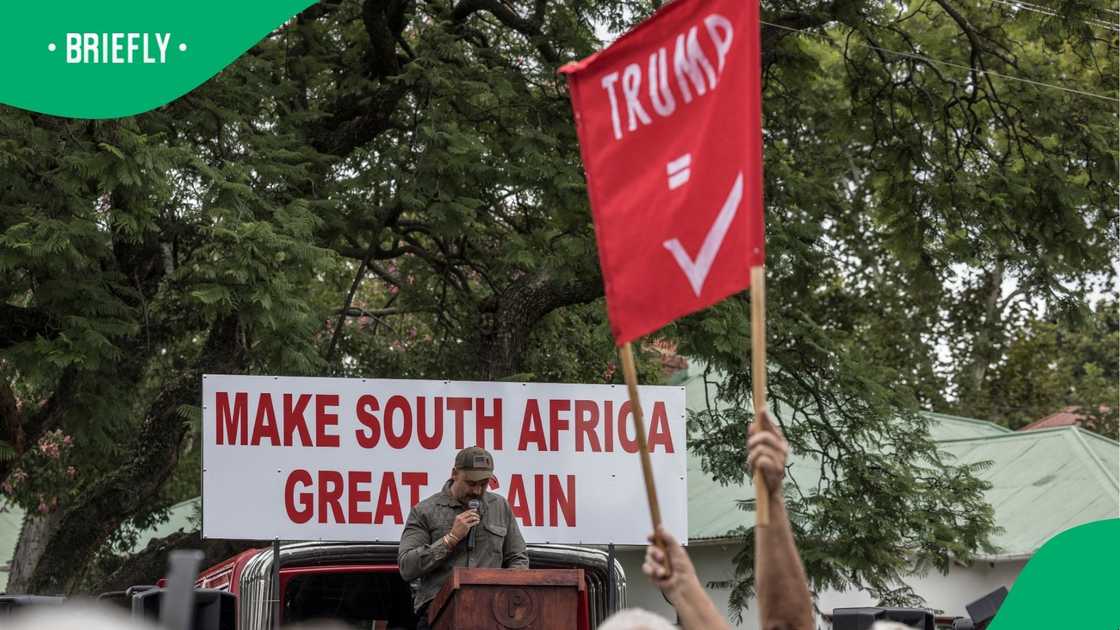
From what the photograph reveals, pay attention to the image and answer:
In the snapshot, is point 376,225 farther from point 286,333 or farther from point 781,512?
point 781,512

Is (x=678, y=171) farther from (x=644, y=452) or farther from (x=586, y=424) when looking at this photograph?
(x=586, y=424)

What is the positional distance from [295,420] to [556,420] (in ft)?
5.26

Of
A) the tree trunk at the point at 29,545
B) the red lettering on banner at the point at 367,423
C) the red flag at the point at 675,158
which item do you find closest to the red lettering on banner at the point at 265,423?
the red lettering on banner at the point at 367,423

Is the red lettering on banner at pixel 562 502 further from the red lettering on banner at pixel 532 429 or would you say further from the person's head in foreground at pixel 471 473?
the person's head in foreground at pixel 471 473

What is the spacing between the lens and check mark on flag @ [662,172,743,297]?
4.57 meters

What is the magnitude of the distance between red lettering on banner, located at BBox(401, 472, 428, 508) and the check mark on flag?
17.2ft

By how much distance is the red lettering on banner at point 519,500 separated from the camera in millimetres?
9695

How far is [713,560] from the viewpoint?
80.1 feet

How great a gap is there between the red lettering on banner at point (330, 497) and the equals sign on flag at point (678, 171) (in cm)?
532

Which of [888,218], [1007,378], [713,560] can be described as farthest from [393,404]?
[1007,378]

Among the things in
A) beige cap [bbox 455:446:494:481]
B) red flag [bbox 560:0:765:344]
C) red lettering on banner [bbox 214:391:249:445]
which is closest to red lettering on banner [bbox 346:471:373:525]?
red lettering on banner [bbox 214:391:249:445]

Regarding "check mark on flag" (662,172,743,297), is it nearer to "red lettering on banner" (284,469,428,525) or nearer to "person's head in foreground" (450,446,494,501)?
"person's head in foreground" (450,446,494,501)

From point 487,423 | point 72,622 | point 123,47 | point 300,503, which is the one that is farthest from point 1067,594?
point 72,622

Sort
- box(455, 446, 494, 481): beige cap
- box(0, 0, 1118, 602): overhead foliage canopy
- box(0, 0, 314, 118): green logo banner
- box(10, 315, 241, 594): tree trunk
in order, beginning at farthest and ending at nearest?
box(10, 315, 241, 594): tree trunk, box(0, 0, 1118, 602): overhead foliage canopy, box(0, 0, 314, 118): green logo banner, box(455, 446, 494, 481): beige cap
